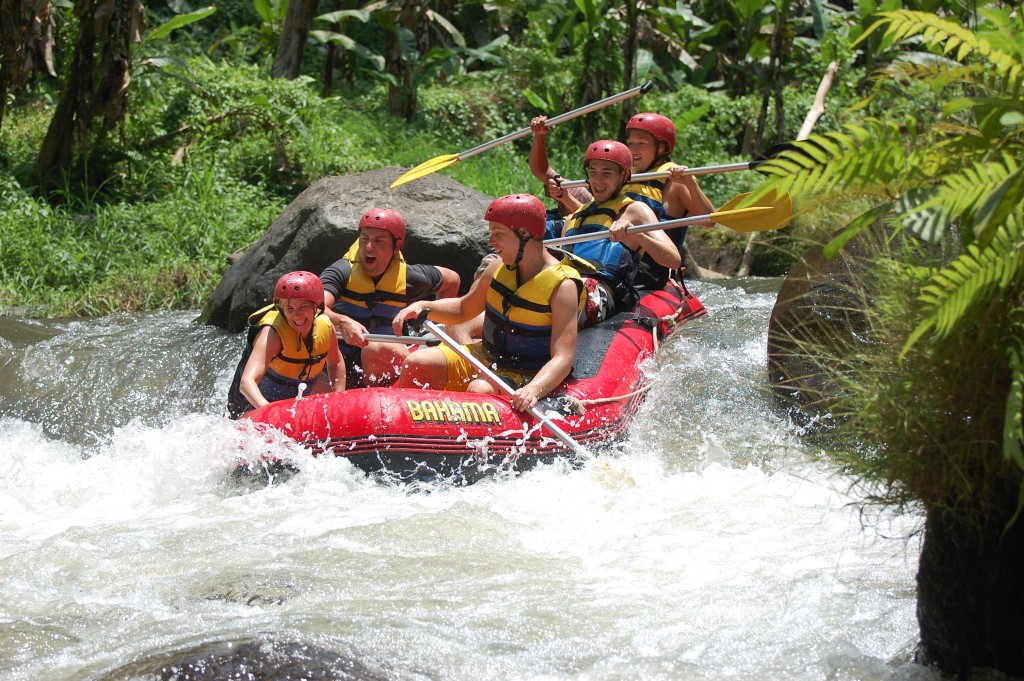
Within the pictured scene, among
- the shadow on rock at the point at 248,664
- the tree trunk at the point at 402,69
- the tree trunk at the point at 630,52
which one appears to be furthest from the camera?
the tree trunk at the point at 402,69

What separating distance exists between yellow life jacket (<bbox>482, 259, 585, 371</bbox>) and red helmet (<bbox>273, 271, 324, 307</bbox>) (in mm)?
866

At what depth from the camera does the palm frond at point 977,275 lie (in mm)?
2432

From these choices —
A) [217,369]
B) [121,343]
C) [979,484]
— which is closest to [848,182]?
[979,484]

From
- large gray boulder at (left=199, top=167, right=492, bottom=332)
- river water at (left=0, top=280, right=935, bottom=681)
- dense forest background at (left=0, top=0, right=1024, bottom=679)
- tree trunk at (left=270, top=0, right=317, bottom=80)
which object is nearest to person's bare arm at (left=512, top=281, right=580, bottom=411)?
river water at (left=0, top=280, right=935, bottom=681)

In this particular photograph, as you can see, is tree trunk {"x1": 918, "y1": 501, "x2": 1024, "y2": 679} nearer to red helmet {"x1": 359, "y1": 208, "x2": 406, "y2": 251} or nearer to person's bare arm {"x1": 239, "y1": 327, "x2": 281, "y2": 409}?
person's bare arm {"x1": 239, "y1": 327, "x2": 281, "y2": 409}

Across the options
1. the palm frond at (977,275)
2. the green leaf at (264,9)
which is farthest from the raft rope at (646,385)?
the green leaf at (264,9)

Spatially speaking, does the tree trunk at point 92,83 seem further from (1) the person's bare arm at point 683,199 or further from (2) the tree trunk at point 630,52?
(2) the tree trunk at point 630,52

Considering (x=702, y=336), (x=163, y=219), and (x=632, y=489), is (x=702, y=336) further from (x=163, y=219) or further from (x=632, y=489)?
(x=163, y=219)

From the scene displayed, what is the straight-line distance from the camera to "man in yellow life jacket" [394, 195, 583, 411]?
5.46 metres

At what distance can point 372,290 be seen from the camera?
639cm

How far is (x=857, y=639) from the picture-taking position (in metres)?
3.38

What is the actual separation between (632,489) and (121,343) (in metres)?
4.14

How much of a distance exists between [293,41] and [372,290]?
321 inches

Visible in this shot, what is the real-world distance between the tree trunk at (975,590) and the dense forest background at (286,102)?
208 inches
